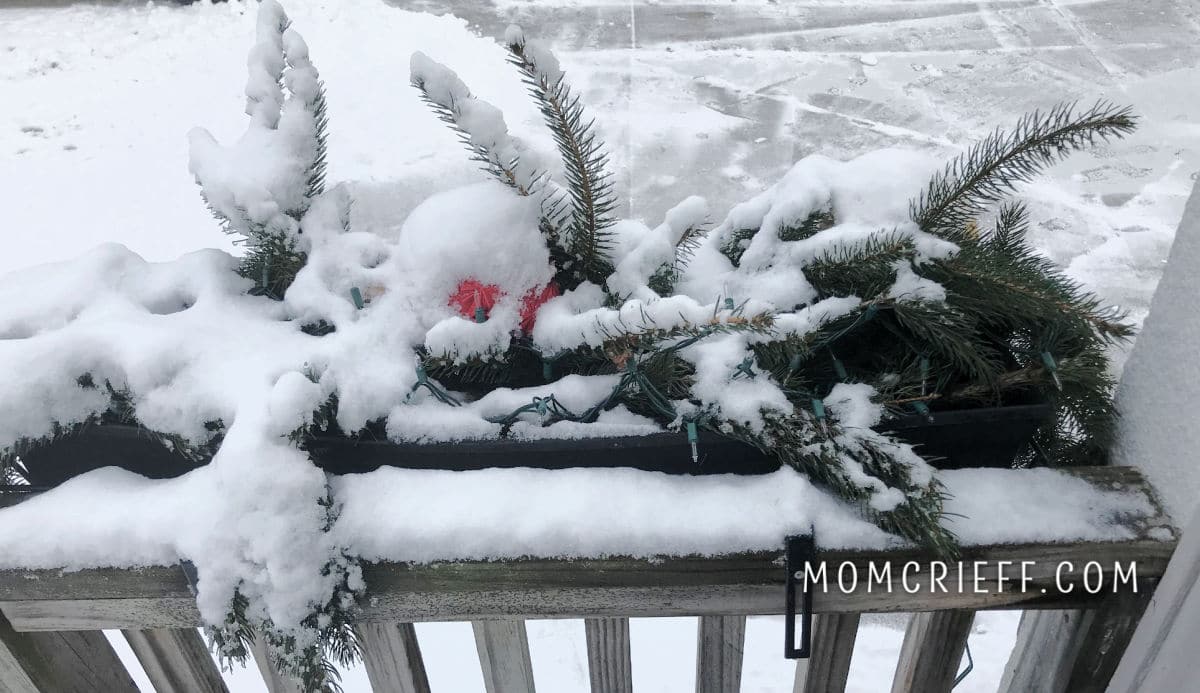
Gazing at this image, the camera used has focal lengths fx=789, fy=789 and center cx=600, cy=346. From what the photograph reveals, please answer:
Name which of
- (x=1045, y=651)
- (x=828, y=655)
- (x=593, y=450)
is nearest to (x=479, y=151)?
(x=593, y=450)

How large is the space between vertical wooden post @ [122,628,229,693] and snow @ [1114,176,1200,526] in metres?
1.12

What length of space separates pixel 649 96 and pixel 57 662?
3.77 meters

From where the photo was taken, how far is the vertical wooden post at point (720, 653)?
1.01 metres

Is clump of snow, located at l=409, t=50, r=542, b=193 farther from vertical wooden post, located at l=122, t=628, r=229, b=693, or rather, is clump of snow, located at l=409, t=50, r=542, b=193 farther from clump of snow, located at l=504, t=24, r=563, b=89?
vertical wooden post, located at l=122, t=628, r=229, b=693

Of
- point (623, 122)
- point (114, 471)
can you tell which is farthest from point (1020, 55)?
point (114, 471)

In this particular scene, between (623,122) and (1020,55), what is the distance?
2.34 metres

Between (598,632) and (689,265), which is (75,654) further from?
(689,265)

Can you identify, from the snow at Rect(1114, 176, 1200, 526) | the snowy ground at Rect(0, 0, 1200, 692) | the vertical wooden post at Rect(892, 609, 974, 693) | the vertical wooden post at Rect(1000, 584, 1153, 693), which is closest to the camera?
the snow at Rect(1114, 176, 1200, 526)

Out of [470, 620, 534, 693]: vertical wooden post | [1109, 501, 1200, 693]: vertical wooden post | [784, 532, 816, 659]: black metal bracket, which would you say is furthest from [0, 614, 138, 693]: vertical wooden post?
[1109, 501, 1200, 693]: vertical wooden post

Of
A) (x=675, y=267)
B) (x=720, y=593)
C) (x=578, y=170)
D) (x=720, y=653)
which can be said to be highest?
(x=578, y=170)

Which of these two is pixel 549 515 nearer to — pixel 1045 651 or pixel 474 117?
pixel 474 117

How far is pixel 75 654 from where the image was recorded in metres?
0.99

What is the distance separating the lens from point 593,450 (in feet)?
2.57

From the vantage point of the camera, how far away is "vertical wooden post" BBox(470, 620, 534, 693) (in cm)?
104
